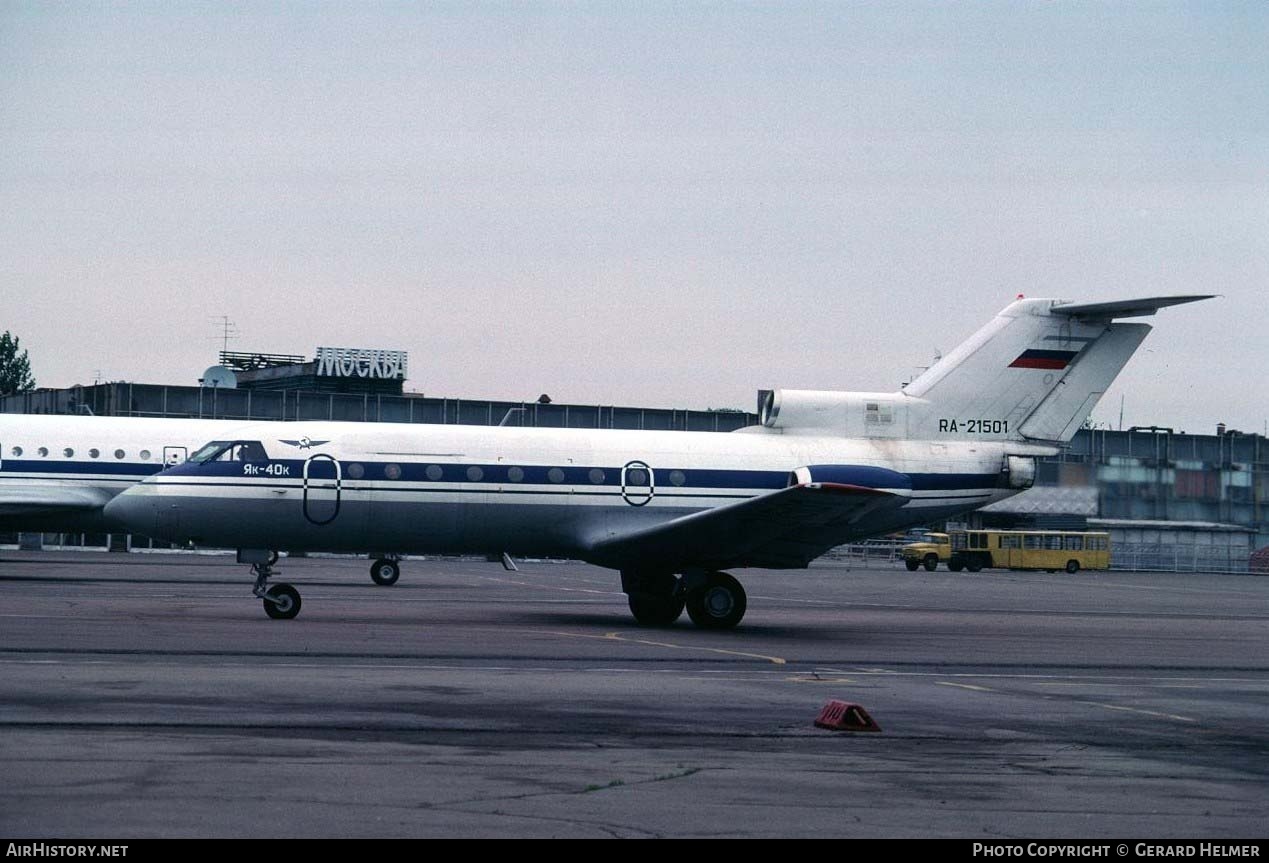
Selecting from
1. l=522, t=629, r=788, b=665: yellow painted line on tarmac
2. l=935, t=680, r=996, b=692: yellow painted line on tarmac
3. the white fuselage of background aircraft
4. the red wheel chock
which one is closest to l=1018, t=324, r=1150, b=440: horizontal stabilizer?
l=522, t=629, r=788, b=665: yellow painted line on tarmac

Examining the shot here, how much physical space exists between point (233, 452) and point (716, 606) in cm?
890

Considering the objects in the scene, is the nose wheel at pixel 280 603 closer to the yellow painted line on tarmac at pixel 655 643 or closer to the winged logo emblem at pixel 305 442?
the winged logo emblem at pixel 305 442

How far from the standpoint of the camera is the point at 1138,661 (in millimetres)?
22938

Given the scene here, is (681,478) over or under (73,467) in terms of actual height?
over

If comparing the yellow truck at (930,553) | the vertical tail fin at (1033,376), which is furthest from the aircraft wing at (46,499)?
the yellow truck at (930,553)

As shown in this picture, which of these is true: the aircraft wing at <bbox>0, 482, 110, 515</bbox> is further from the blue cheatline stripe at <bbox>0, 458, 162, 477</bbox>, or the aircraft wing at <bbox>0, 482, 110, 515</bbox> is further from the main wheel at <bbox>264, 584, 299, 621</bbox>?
the main wheel at <bbox>264, 584, 299, 621</bbox>

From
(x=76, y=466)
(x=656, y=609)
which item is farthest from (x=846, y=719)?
(x=76, y=466)

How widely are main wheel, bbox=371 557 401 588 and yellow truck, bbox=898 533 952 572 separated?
40085 mm

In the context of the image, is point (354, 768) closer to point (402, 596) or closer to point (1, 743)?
point (1, 743)

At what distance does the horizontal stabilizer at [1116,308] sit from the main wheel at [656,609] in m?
9.36

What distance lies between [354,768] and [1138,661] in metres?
15.5

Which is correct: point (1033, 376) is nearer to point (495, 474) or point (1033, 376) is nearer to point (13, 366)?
point (495, 474)

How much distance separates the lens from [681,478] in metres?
28.4

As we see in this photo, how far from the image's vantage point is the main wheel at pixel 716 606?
26.8 metres
